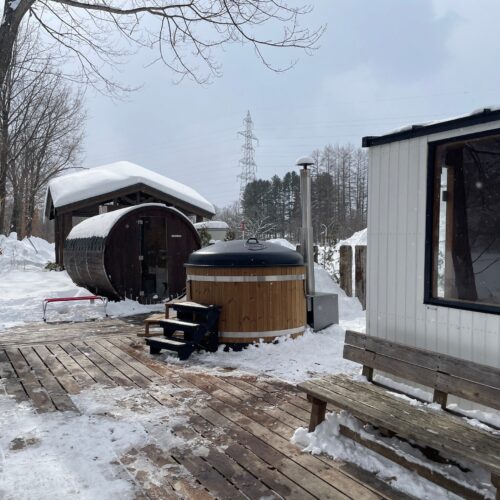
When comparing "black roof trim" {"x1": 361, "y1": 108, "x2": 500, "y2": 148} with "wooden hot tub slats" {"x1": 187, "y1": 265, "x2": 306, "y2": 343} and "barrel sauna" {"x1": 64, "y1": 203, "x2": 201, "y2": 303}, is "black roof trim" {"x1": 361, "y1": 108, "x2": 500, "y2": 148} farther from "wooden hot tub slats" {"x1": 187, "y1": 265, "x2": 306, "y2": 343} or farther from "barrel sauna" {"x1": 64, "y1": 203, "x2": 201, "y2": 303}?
"barrel sauna" {"x1": 64, "y1": 203, "x2": 201, "y2": 303}

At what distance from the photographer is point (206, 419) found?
4051mm

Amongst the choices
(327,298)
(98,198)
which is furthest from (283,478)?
(98,198)

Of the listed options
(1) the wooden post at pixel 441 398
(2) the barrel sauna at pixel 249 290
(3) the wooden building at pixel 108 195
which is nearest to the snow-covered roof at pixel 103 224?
(3) the wooden building at pixel 108 195

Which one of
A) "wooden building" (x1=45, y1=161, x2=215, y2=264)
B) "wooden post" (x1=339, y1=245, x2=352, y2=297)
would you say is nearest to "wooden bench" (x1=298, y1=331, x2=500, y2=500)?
"wooden post" (x1=339, y1=245, x2=352, y2=297)

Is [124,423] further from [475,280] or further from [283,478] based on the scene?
[475,280]

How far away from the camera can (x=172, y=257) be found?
1162 centimetres

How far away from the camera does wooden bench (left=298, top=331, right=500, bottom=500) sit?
2.68 metres

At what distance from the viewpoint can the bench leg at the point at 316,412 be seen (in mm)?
3609

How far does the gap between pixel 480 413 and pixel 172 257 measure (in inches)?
352

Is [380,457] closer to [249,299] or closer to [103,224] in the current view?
[249,299]

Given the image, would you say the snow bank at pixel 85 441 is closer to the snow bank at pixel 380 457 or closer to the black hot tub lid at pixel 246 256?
the snow bank at pixel 380 457

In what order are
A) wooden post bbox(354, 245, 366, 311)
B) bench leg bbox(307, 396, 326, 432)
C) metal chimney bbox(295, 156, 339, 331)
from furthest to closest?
wooden post bbox(354, 245, 366, 311) → metal chimney bbox(295, 156, 339, 331) → bench leg bbox(307, 396, 326, 432)

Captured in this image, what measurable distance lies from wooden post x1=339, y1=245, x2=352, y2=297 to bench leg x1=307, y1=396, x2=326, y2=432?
6857 millimetres

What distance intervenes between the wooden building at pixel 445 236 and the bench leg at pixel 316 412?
112 centimetres
